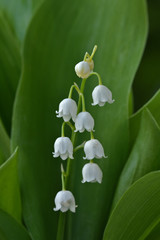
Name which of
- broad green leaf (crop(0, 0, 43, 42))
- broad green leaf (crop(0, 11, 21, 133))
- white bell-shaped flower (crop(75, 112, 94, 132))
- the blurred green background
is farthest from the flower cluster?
the blurred green background

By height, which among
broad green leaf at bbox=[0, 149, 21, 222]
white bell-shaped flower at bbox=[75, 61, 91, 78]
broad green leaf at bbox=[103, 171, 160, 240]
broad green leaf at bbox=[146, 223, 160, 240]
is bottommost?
broad green leaf at bbox=[146, 223, 160, 240]

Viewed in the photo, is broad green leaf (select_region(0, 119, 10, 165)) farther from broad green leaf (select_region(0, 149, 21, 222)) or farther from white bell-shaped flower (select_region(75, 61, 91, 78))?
white bell-shaped flower (select_region(75, 61, 91, 78))

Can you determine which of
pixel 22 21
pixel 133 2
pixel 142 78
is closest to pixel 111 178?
pixel 133 2

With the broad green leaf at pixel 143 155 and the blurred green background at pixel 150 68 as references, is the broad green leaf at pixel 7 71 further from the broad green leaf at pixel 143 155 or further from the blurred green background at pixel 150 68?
the blurred green background at pixel 150 68

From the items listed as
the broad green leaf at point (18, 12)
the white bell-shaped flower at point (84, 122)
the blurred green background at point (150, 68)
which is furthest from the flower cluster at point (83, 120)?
the blurred green background at point (150, 68)

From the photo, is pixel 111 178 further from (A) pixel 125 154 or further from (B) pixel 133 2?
(B) pixel 133 2

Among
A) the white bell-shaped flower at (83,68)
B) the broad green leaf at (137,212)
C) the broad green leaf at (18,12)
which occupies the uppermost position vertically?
the broad green leaf at (18,12)
